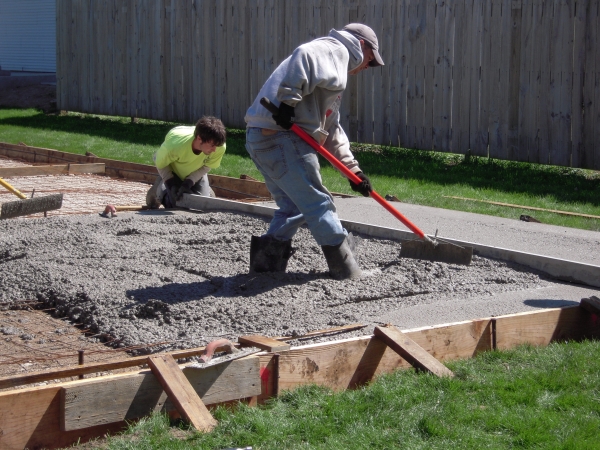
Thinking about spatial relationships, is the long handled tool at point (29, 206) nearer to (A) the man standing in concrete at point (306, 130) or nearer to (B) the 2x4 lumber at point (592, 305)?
(A) the man standing in concrete at point (306, 130)

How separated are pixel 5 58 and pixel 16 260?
27396 mm

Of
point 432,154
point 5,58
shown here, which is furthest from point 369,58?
point 5,58

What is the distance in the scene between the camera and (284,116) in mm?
5398

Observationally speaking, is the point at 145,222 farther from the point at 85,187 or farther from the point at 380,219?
the point at 85,187

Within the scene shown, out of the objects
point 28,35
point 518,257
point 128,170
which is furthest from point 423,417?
point 28,35

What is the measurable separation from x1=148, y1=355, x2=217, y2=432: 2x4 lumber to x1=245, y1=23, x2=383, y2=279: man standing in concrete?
7.23ft

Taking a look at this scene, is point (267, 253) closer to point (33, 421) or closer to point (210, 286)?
point (210, 286)

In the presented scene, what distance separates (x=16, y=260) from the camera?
659 cm

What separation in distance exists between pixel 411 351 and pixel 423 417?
56 cm

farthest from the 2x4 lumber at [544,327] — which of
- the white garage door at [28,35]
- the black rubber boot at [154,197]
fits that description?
the white garage door at [28,35]

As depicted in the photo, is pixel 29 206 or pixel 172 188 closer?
pixel 29 206

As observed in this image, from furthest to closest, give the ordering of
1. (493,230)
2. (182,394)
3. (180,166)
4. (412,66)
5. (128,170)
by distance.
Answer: (412,66) → (128,170) → (180,166) → (493,230) → (182,394)

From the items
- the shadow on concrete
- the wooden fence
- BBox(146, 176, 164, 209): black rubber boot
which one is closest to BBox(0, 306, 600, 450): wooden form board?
the shadow on concrete

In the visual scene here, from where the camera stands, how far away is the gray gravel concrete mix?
5.06m
